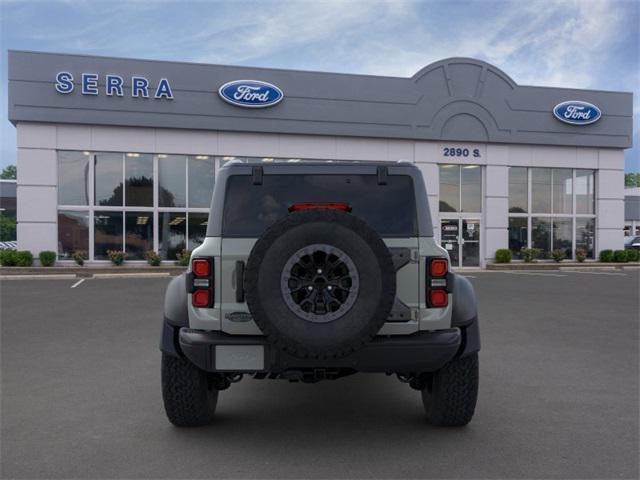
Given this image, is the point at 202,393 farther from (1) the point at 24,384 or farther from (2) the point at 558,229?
(2) the point at 558,229

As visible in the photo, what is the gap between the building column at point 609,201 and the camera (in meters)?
26.0

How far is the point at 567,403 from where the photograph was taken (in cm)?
478

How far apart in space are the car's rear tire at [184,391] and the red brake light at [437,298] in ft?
5.92

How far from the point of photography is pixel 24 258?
1972 cm

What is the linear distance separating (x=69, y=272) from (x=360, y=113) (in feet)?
44.7

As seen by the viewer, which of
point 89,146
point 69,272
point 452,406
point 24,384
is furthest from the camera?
point 89,146

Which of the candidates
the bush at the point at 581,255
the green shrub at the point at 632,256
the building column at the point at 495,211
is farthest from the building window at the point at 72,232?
the green shrub at the point at 632,256

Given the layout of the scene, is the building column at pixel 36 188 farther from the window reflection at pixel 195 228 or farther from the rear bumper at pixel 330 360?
the rear bumper at pixel 330 360

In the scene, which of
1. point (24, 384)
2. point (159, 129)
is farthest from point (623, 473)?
point (159, 129)

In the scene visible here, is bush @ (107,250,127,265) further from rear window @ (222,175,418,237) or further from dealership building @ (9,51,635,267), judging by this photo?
rear window @ (222,175,418,237)

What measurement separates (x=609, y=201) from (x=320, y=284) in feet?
89.1

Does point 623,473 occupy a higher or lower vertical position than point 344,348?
lower

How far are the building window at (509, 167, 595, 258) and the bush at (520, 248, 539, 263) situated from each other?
33cm

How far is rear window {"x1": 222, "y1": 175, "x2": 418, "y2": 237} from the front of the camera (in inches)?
150
